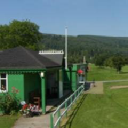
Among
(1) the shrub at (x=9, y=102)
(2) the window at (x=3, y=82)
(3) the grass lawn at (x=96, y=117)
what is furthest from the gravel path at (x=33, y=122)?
(2) the window at (x=3, y=82)

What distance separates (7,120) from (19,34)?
49.9 meters

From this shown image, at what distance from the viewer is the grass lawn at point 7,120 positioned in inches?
518

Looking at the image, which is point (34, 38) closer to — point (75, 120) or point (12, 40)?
point (12, 40)

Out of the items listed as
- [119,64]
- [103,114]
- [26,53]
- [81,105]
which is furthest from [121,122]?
[119,64]

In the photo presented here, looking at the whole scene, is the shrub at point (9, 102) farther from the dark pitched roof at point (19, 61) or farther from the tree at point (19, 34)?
the tree at point (19, 34)

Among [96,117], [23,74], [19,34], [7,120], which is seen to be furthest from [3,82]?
[19,34]

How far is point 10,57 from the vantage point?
1833 cm

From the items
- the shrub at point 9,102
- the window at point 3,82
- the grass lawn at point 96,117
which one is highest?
the window at point 3,82

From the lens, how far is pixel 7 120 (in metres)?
14.3

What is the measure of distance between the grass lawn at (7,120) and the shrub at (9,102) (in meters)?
0.58

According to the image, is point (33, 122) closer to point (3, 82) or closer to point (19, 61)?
point (3, 82)

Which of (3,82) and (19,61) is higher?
(19,61)

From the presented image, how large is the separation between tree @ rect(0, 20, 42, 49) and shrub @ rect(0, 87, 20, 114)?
4556cm

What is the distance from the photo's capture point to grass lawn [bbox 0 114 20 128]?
13148 mm
